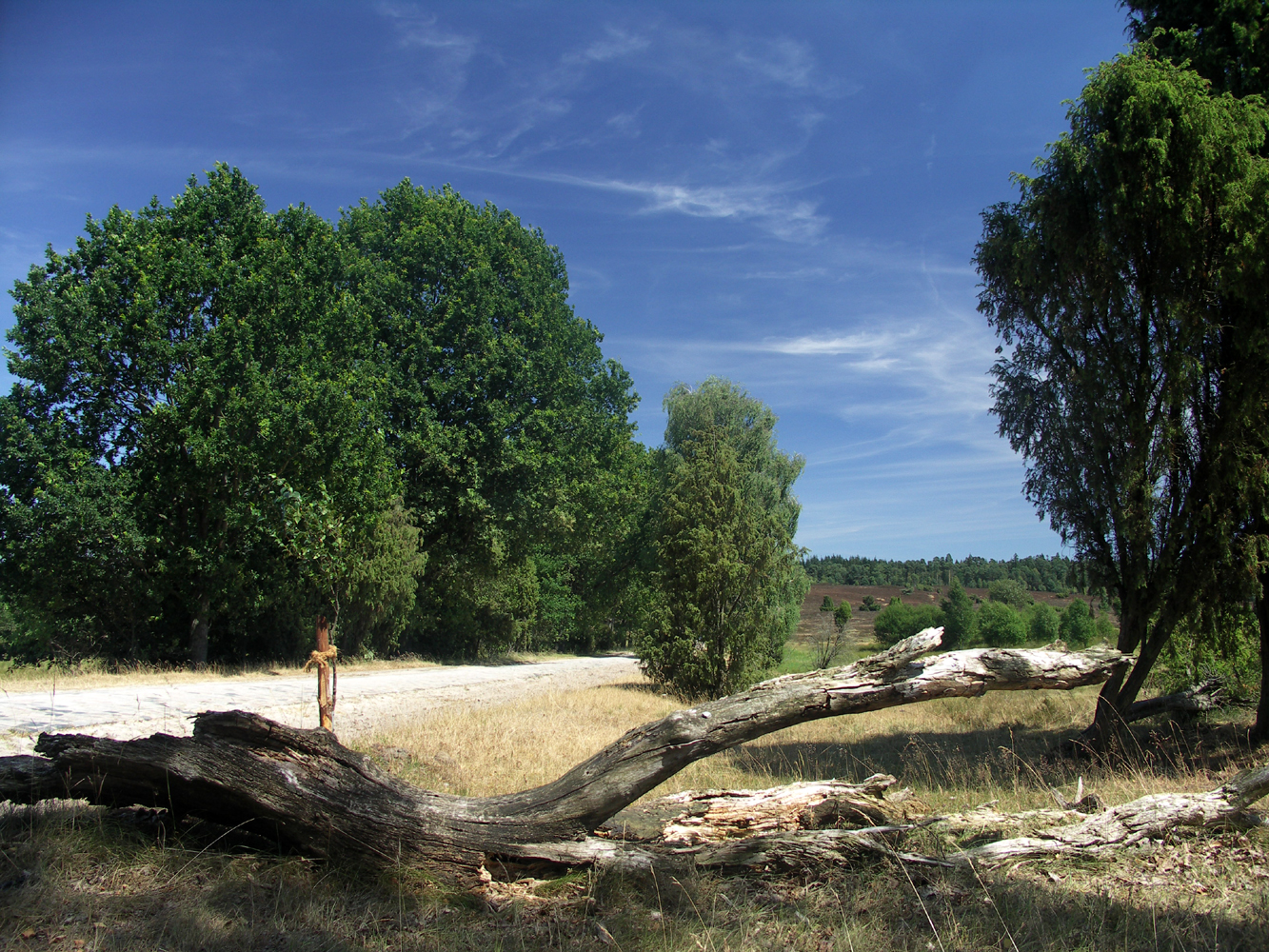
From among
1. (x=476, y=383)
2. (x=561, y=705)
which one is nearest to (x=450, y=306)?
(x=476, y=383)

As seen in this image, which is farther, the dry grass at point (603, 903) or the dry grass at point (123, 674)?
the dry grass at point (123, 674)

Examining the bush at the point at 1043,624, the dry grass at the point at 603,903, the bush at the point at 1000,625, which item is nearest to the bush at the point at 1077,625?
the bush at the point at 1043,624

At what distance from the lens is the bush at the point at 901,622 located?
35.1 meters

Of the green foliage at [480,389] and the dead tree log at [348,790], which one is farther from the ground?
the green foliage at [480,389]

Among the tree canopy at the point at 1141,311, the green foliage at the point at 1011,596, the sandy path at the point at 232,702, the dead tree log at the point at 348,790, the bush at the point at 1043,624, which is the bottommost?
the bush at the point at 1043,624

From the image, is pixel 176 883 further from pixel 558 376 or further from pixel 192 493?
pixel 558 376

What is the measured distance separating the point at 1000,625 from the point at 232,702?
1503 inches

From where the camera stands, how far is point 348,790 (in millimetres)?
3928

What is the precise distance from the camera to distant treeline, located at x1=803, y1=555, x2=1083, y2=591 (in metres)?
74.5

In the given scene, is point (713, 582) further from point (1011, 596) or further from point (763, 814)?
point (1011, 596)

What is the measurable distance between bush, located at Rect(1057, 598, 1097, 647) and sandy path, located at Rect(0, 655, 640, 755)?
83.9 ft

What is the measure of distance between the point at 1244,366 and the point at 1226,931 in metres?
6.87

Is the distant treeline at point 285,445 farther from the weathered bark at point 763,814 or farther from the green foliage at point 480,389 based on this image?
the weathered bark at point 763,814

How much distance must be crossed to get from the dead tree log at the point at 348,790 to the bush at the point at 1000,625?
38152mm
